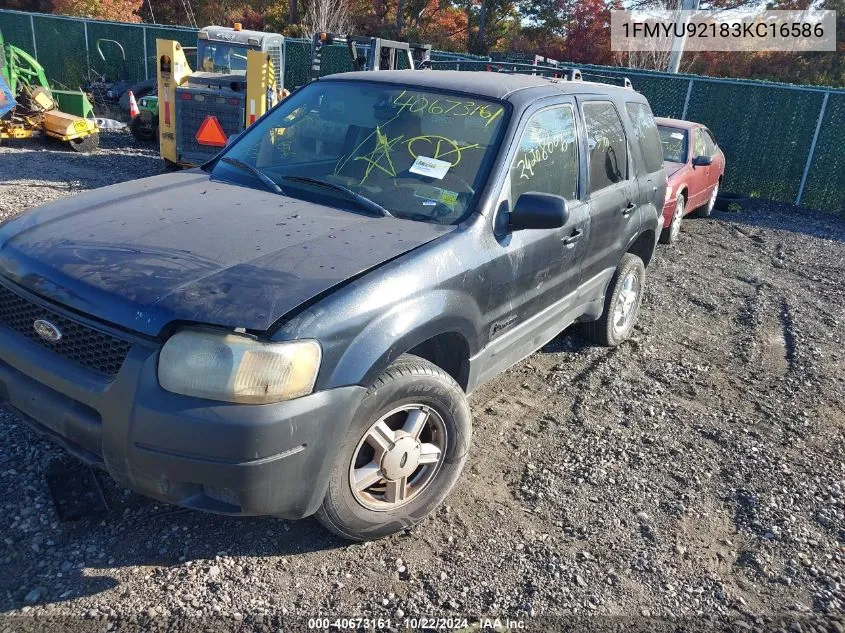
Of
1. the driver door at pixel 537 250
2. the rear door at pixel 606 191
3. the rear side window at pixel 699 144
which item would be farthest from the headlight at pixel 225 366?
the rear side window at pixel 699 144

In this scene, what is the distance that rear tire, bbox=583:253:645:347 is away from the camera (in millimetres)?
5027

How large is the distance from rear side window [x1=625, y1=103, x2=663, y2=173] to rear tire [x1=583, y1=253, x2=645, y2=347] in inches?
29.3

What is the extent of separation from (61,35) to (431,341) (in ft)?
77.5

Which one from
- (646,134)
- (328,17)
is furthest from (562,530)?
(328,17)

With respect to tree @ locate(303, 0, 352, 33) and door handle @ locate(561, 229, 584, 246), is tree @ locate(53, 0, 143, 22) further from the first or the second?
door handle @ locate(561, 229, 584, 246)

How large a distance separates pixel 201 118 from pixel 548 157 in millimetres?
8450

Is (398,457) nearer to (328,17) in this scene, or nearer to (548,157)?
(548,157)

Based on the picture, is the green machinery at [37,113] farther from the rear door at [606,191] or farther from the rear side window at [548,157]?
the rear side window at [548,157]

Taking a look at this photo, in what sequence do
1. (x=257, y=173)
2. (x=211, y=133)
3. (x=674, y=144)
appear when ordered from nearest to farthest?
1. (x=257, y=173)
2. (x=674, y=144)
3. (x=211, y=133)

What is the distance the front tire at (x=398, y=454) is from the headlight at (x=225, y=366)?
0.43m

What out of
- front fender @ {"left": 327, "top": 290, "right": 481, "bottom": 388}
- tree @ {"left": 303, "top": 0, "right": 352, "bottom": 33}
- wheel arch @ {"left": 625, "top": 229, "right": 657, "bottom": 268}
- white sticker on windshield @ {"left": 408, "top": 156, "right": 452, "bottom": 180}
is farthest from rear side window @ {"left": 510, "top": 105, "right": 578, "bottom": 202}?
tree @ {"left": 303, "top": 0, "right": 352, "bottom": 33}

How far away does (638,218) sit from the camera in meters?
4.97

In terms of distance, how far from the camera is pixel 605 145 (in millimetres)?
4461

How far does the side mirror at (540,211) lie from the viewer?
3193 mm
